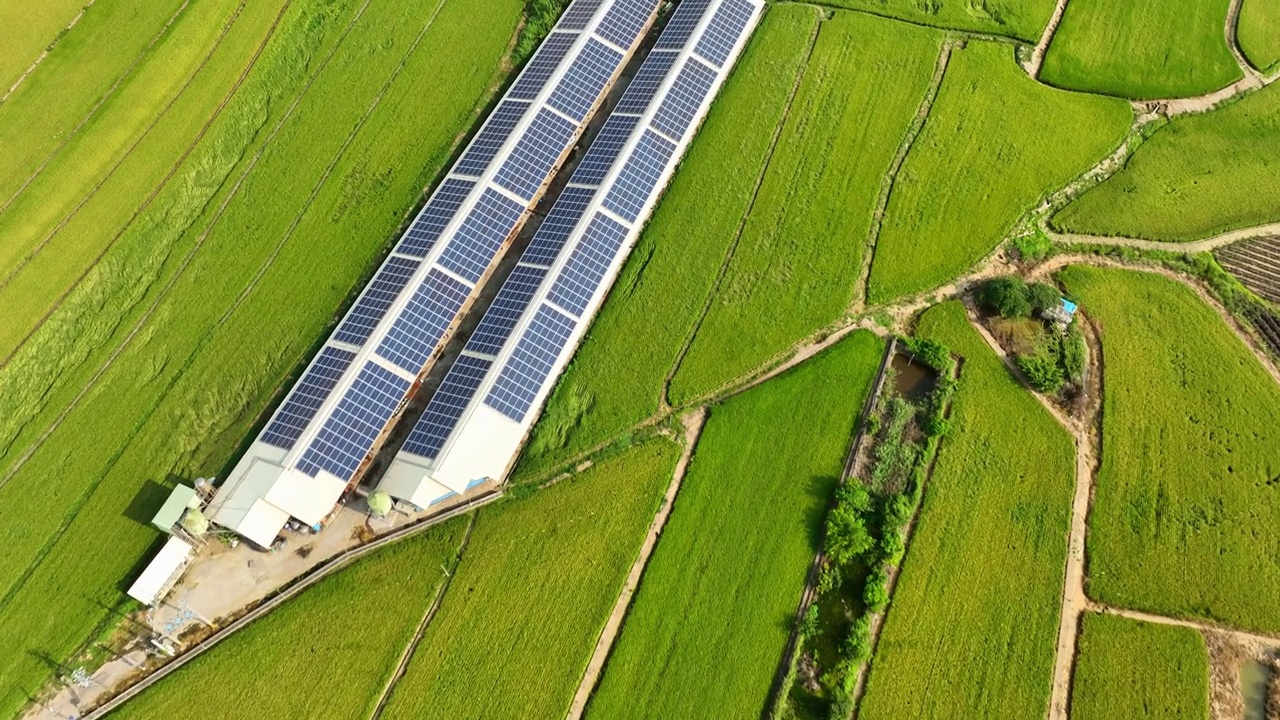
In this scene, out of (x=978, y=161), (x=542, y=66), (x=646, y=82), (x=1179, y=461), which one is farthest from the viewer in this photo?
(x=542, y=66)

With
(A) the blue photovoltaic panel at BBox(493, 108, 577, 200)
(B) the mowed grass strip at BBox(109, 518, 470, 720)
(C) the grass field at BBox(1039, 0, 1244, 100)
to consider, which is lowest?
(B) the mowed grass strip at BBox(109, 518, 470, 720)

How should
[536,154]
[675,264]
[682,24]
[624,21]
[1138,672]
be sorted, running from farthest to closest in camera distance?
[624,21], [682,24], [536,154], [675,264], [1138,672]

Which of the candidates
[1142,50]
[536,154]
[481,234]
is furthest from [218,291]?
[1142,50]

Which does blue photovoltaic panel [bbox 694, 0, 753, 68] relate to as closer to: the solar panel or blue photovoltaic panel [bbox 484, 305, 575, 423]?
the solar panel

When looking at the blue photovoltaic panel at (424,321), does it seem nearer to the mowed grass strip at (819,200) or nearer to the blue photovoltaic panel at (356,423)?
the blue photovoltaic panel at (356,423)

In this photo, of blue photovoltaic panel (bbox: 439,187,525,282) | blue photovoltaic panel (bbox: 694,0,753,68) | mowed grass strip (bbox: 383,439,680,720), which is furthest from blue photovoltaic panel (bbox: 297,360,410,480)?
blue photovoltaic panel (bbox: 694,0,753,68)

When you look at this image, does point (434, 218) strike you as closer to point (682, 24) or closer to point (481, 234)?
point (481, 234)

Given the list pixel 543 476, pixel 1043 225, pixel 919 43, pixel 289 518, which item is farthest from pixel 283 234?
pixel 1043 225

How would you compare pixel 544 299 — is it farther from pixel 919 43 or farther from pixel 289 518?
pixel 919 43
